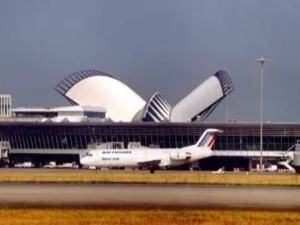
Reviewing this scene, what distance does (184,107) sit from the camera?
15900 centimetres

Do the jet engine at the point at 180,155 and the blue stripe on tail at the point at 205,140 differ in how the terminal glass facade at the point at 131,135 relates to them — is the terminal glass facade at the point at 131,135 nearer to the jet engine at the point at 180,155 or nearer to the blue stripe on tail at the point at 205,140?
the blue stripe on tail at the point at 205,140

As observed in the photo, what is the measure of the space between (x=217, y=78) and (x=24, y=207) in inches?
4803

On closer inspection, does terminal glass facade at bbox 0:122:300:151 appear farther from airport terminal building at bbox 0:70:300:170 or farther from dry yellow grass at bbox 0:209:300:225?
dry yellow grass at bbox 0:209:300:225

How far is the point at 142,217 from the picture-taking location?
1257 inches

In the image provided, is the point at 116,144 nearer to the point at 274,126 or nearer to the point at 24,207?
the point at 274,126

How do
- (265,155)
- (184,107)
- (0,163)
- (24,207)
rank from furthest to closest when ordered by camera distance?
(184,107) < (265,155) < (0,163) < (24,207)

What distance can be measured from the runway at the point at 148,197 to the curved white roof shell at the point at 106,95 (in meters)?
110

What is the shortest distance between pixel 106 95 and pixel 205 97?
756 inches

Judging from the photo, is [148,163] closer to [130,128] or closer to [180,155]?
[180,155]

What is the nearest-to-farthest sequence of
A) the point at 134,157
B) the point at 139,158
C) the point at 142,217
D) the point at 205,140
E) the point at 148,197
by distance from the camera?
1. the point at 142,217
2. the point at 148,197
3. the point at 139,158
4. the point at 134,157
5. the point at 205,140

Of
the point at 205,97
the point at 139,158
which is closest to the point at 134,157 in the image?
the point at 139,158

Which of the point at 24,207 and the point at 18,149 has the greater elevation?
the point at 24,207

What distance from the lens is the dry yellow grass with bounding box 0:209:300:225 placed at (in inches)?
1199

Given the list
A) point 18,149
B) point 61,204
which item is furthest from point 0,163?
point 61,204
